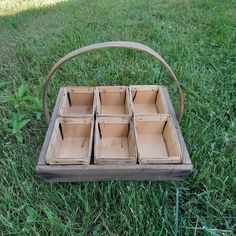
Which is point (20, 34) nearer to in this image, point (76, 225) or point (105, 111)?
point (105, 111)

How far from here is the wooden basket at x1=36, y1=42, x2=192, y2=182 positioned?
1035 millimetres

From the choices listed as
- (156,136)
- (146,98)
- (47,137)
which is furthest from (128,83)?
(47,137)

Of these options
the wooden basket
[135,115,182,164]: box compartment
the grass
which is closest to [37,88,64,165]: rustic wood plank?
the wooden basket

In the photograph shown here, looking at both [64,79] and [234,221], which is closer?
[234,221]

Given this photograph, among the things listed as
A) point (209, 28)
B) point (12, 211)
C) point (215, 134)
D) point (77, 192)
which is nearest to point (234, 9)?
point (209, 28)

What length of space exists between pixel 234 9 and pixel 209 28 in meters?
0.59

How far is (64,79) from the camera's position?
1.85 metres

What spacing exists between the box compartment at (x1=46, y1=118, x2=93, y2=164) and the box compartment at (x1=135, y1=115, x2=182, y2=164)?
8.8 inches

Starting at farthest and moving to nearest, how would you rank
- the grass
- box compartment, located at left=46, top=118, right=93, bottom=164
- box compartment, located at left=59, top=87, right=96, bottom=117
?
box compartment, located at left=59, top=87, right=96, bottom=117 < box compartment, located at left=46, top=118, right=93, bottom=164 < the grass

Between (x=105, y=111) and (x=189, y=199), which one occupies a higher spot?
(x=105, y=111)

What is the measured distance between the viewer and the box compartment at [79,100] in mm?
1379

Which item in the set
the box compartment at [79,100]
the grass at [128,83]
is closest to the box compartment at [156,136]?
the grass at [128,83]

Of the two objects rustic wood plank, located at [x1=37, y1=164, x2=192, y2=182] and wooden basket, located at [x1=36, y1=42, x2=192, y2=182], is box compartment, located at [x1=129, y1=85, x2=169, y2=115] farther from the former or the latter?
rustic wood plank, located at [x1=37, y1=164, x2=192, y2=182]

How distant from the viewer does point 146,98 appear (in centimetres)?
143
